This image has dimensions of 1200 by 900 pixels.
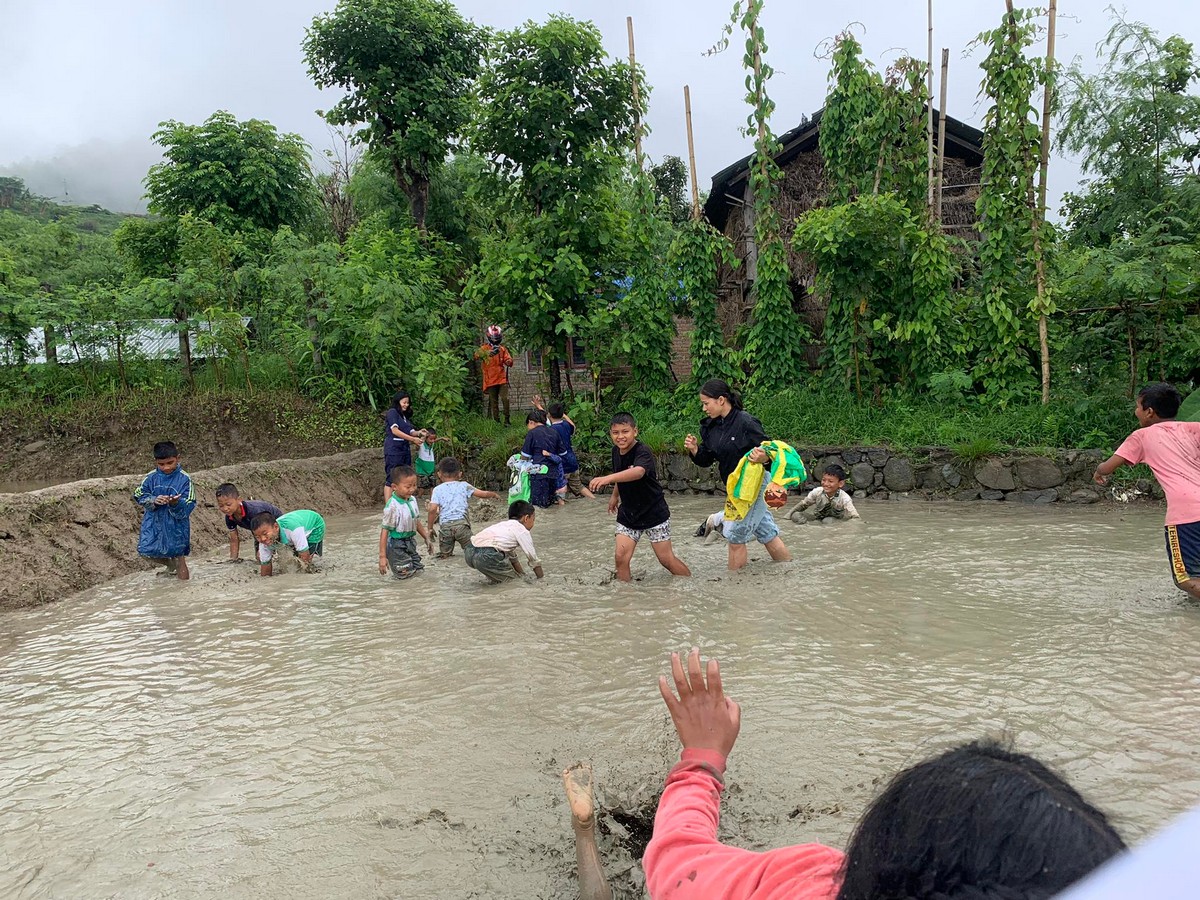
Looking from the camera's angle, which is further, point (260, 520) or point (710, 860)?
point (260, 520)

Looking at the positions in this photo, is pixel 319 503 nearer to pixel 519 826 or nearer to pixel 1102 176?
pixel 519 826

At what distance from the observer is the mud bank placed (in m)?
8.18

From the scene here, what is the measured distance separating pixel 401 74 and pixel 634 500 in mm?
15282

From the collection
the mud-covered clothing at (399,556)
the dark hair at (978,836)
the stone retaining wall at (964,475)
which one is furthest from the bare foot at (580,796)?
the stone retaining wall at (964,475)

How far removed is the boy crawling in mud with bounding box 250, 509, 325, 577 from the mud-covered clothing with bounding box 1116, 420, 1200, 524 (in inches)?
293

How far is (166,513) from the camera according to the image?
8430 millimetres

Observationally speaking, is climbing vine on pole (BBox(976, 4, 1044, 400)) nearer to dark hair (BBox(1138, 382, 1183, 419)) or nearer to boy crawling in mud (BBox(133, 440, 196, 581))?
dark hair (BBox(1138, 382, 1183, 419))

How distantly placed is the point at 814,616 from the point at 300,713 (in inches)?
147

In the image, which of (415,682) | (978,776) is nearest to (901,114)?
(415,682)

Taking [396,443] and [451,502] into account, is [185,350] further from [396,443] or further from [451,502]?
[451,502]

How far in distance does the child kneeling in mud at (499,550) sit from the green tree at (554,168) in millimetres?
7523

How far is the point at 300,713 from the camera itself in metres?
4.91

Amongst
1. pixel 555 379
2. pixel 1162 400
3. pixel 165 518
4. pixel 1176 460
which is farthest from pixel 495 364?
pixel 1176 460

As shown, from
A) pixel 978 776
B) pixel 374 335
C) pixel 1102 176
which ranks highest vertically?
pixel 1102 176
